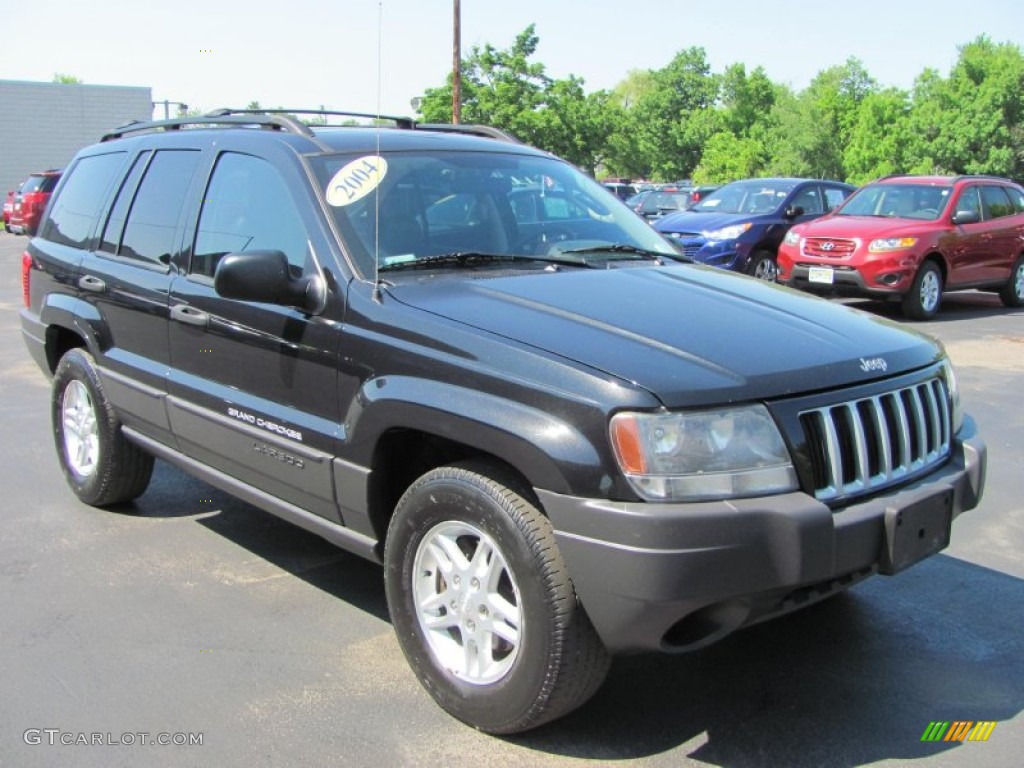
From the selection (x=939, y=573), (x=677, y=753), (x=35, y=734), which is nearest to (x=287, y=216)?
(x=35, y=734)

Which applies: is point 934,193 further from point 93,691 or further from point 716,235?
point 93,691

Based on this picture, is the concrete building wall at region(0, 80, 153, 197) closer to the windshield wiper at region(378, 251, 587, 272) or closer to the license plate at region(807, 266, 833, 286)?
the license plate at region(807, 266, 833, 286)

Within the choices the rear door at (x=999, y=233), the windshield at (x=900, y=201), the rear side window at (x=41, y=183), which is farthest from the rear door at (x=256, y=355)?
the rear side window at (x=41, y=183)

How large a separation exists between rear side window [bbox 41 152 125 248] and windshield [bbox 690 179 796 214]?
10.4 meters

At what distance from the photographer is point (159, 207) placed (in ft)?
14.5

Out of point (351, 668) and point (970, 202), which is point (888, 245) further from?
point (351, 668)

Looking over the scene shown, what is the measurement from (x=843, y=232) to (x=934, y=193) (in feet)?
5.47

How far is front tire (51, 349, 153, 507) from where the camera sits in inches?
187

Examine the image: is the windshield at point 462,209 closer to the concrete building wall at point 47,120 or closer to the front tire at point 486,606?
the front tire at point 486,606

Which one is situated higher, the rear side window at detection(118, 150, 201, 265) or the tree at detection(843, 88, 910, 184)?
the tree at detection(843, 88, 910, 184)

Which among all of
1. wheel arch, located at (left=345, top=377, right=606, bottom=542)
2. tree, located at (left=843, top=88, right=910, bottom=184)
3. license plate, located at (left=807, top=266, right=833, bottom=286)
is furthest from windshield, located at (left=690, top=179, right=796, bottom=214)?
tree, located at (left=843, top=88, right=910, bottom=184)

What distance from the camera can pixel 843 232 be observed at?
39.2ft

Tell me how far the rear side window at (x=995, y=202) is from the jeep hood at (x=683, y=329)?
1079cm

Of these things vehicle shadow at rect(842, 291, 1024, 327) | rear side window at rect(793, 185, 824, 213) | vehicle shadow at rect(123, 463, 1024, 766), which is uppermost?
rear side window at rect(793, 185, 824, 213)
